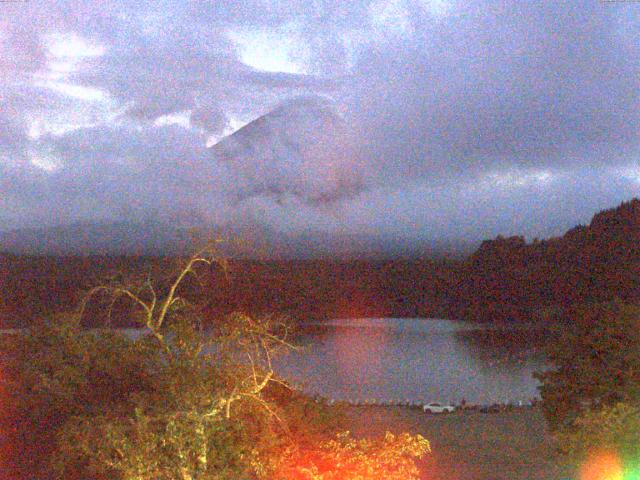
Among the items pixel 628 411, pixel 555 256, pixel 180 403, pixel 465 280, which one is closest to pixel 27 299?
pixel 180 403

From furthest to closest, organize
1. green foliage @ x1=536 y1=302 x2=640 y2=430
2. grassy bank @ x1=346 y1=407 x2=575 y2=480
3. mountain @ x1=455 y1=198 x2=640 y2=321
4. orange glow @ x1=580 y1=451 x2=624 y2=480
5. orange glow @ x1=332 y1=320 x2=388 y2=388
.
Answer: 1. mountain @ x1=455 y1=198 x2=640 y2=321
2. orange glow @ x1=332 y1=320 x2=388 y2=388
3. grassy bank @ x1=346 y1=407 x2=575 y2=480
4. green foliage @ x1=536 y1=302 x2=640 y2=430
5. orange glow @ x1=580 y1=451 x2=624 y2=480

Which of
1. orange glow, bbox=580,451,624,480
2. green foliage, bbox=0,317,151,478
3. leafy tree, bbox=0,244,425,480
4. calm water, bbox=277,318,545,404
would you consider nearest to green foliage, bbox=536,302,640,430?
orange glow, bbox=580,451,624,480

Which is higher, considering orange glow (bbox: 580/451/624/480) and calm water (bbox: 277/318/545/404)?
orange glow (bbox: 580/451/624/480)

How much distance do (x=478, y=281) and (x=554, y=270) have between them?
552 centimetres

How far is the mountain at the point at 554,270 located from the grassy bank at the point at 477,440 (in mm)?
24763

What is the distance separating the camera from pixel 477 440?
17.0 meters

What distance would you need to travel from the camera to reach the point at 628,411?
9625 mm

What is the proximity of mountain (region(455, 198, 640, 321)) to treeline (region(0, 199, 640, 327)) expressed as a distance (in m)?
0.07

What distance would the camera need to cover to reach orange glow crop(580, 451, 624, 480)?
959 centimetres

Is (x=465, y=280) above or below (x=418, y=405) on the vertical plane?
above

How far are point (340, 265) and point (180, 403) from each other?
125 feet

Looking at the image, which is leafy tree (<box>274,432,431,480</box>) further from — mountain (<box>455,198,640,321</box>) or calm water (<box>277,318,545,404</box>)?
mountain (<box>455,198,640,321</box>)

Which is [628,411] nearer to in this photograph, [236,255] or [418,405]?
[236,255]

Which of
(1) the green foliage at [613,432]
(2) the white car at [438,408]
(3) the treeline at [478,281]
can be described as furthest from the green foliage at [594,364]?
(3) the treeline at [478,281]
